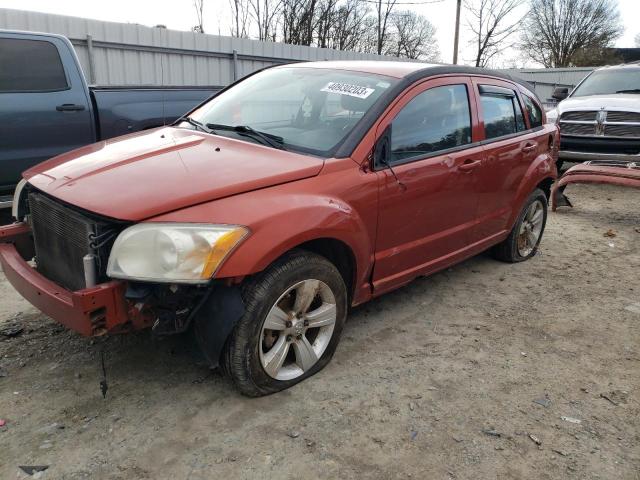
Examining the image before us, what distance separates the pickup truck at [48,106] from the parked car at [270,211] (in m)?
2.16

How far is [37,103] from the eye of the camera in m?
5.37

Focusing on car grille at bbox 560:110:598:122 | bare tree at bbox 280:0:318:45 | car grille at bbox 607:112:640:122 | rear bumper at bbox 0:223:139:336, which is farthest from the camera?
bare tree at bbox 280:0:318:45

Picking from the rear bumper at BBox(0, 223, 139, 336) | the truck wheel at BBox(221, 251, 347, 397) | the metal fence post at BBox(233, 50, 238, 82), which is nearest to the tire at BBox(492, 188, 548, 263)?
the truck wheel at BBox(221, 251, 347, 397)

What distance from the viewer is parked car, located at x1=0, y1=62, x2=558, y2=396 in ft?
8.01

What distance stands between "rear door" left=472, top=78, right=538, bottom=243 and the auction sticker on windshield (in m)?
1.13

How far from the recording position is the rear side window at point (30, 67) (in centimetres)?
529

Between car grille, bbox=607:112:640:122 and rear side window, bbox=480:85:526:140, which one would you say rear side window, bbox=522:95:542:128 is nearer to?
rear side window, bbox=480:85:526:140

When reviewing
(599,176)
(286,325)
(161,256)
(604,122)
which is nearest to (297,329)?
(286,325)

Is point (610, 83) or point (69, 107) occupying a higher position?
point (610, 83)

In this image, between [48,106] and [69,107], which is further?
[69,107]

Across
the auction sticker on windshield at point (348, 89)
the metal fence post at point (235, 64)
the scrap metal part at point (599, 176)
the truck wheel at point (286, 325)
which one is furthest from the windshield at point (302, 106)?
the metal fence post at point (235, 64)

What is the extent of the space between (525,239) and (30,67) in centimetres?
522

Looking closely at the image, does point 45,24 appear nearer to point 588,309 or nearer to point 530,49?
point 588,309

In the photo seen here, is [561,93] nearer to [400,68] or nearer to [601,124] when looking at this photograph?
[601,124]
